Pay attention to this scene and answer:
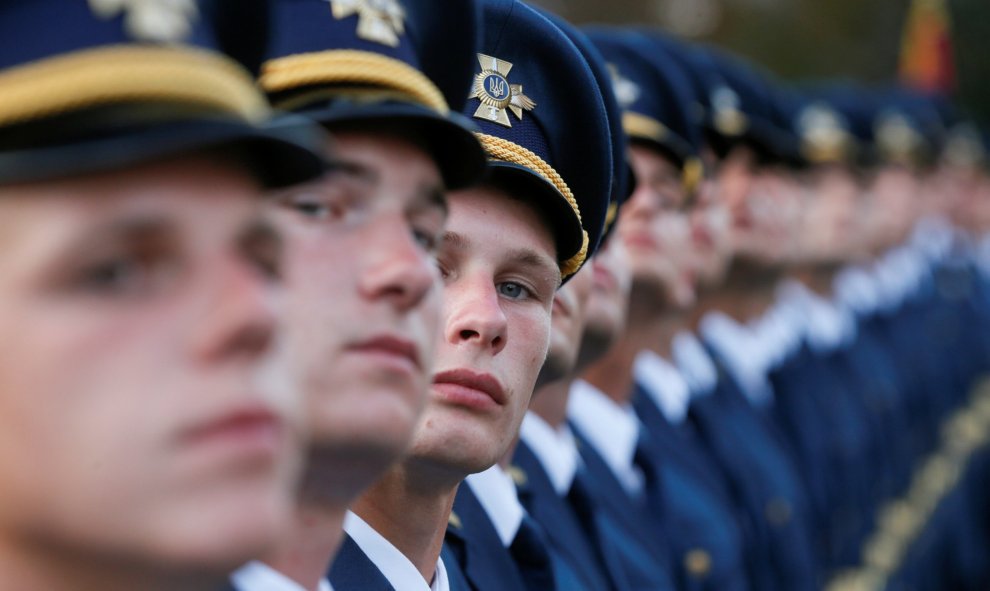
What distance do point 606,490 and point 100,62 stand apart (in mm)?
3485

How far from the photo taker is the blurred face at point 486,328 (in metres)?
2.84

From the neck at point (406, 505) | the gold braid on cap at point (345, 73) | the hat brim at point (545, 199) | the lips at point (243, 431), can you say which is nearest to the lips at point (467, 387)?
the neck at point (406, 505)

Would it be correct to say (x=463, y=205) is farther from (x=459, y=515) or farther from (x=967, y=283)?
(x=967, y=283)

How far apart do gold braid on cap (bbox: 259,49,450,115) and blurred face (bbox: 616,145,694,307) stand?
9.77 feet

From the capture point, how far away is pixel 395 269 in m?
1.94

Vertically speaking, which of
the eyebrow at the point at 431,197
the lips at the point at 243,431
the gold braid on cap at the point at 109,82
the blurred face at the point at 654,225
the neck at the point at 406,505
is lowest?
the lips at the point at 243,431

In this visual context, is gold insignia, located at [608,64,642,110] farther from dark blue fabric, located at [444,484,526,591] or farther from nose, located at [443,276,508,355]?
nose, located at [443,276,508,355]

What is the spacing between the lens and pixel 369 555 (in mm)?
2799

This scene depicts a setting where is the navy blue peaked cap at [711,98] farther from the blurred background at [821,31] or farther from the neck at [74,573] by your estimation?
the blurred background at [821,31]

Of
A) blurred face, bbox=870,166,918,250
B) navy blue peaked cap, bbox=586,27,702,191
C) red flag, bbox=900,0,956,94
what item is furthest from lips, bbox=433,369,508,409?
red flag, bbox=900,0,956,94

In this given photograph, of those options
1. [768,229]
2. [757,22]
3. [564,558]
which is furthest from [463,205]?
[757,22]

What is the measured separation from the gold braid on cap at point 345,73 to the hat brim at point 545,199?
2.71 ft

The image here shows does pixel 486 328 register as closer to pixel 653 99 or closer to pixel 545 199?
pixel 545 199

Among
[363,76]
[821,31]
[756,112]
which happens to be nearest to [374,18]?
[363,76]
